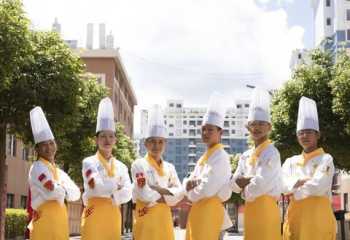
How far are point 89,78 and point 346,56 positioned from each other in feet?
42.4

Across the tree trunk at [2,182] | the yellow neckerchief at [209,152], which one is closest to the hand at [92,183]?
the yellow neckerchief at [209,152]

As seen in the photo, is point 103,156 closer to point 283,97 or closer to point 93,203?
point 93,203

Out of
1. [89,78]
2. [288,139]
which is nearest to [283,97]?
[288,139]

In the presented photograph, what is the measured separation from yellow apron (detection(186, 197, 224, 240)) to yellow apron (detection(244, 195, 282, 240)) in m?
0.35

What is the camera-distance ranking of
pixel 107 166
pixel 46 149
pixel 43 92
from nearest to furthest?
pixel 107 166 → pixel 46 149 → pixel 43 92

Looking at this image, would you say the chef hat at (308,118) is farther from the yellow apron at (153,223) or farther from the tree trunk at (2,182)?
the tree trunk at (2,182)

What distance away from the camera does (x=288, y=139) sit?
24625mm

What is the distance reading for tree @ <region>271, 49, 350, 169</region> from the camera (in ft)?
78.0

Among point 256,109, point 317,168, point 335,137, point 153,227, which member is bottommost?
point 153,227

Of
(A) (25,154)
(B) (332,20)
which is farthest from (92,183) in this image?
(B) (332,20)

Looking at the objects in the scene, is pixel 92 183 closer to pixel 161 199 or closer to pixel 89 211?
pixel 89 211

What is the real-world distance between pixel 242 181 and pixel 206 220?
23.8 inches

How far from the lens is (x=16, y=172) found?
40.9 meters

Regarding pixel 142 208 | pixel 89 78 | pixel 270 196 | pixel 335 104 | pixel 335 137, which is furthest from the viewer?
pixel 89 78
